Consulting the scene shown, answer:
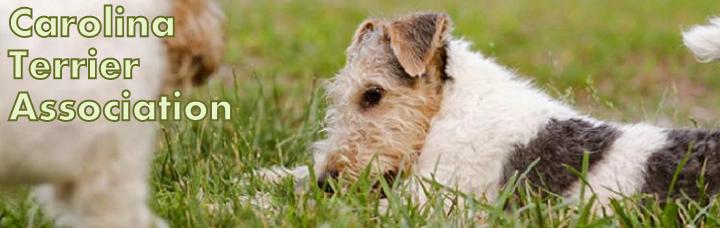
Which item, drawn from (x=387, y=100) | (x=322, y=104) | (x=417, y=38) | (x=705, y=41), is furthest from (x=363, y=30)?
(x=705, y=41)

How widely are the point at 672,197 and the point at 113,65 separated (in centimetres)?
259

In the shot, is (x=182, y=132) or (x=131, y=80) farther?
(x=182, y=132)

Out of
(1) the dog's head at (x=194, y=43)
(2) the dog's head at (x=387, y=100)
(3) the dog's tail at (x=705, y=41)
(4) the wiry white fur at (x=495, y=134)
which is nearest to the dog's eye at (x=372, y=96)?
(2) the dog's head at (x=387, y=100)

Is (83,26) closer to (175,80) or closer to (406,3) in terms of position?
(175,80)

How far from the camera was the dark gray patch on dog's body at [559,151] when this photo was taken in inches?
215

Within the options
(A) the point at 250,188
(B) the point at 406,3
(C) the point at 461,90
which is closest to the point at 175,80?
(A) the point at 250,188

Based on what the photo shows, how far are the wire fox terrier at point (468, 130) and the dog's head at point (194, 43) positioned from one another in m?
0.76

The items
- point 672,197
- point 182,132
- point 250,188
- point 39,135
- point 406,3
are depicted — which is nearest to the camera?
point 39,135

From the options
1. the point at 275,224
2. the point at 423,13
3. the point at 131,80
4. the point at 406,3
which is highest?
the point at 406,3

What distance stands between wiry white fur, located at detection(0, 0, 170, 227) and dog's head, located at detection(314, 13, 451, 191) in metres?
1.76

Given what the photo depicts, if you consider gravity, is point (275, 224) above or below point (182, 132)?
below

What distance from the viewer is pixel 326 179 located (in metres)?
5.70

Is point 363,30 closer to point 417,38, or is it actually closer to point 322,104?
point 417,38

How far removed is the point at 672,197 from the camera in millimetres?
5270
